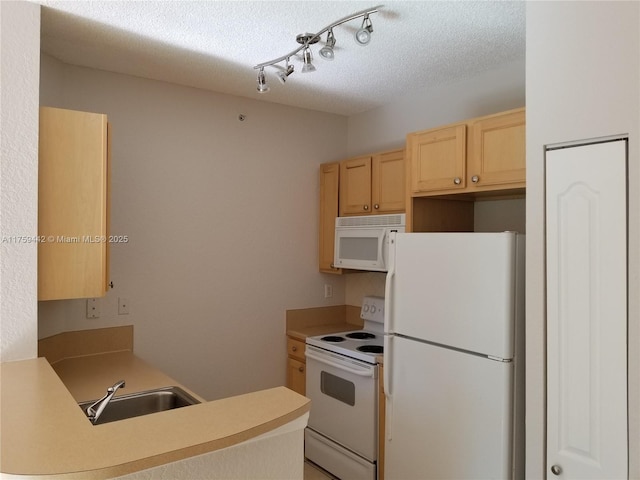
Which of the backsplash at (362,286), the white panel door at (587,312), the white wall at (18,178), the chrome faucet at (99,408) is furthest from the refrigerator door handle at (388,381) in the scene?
the white wall at (18,178)

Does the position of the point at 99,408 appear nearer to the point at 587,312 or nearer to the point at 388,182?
the point at 587,312

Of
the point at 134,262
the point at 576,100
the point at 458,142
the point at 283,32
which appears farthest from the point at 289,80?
the point at 576,100

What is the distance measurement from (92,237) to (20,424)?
1068 millimetres

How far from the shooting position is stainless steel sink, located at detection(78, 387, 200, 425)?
2082 millimetres

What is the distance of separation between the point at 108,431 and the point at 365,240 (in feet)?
7.53

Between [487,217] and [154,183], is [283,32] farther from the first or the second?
[487,217]

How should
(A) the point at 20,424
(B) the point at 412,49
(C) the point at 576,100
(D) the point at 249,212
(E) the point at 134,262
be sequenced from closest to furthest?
(A) the point at 20,424 → (C) the point at 576,100 → (B) the point at 412,49 → (E) the point at 134,262 → (D) the point at 249,212

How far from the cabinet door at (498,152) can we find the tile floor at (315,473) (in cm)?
210

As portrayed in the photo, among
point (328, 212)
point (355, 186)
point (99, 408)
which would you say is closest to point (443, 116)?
point (355, 186)

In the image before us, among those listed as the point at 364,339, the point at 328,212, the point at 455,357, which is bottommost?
the point at 364,339

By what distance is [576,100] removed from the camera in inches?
68.2

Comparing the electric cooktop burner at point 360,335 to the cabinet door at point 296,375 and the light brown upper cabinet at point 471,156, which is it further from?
the light brown upper cabinet at point 471,156

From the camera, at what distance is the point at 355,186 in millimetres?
3475

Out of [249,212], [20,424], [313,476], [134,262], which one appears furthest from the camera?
[249,212]
